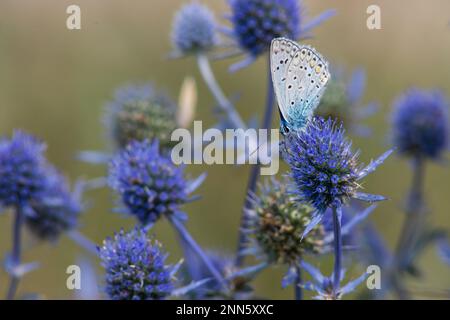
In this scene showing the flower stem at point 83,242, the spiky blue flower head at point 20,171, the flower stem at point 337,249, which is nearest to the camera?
the flower stem at point 337,249

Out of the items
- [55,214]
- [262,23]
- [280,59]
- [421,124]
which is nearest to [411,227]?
[421,124]

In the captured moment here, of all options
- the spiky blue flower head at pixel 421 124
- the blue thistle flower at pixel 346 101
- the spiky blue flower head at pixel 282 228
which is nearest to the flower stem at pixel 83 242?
the spiky blue flower head at pixel 282 228

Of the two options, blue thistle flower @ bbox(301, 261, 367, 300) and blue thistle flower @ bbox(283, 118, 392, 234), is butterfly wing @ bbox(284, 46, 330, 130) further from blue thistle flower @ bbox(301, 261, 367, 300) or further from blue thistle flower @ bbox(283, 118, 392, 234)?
blue thistle flower @ bbox(301, 261, 367, 300)

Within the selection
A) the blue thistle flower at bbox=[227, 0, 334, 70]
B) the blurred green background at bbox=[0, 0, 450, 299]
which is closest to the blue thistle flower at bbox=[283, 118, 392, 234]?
the blue thistle flower at bbox=[227, 0, 334, 70]

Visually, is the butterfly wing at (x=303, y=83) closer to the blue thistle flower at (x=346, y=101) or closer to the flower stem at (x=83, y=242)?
the blue thistle flower at (x=346, y=101)
